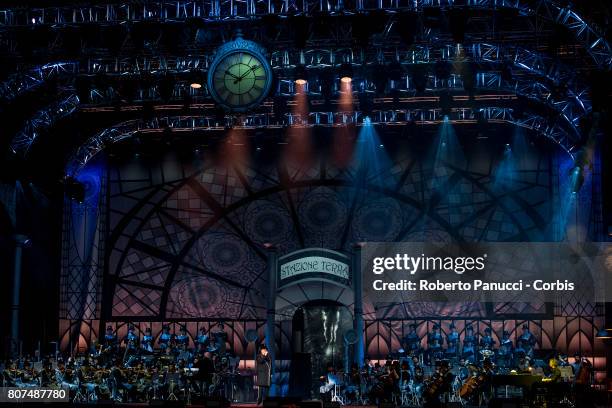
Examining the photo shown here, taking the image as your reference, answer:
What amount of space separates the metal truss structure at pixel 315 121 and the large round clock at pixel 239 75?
6614 mm

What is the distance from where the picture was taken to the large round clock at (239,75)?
19.0m

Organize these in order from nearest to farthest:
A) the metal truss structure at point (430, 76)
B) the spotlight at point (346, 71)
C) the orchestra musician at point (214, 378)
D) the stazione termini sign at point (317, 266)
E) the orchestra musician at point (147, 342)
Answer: the orchestra musician at point (214, 378)
the spotlight at point (346, 71)
the metal truss structure at point (430, 76)
the stazione termini sign at point (317, 266)
the orchestra musician at point (147, 342)

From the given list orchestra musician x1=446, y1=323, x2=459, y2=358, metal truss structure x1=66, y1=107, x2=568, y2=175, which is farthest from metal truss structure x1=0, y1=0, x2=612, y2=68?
orchestra musician x1=446, y1=323, x2=459, y2=358

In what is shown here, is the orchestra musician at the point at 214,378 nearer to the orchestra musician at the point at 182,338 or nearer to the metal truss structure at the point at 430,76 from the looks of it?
the orchestra musician at the point at 182,338

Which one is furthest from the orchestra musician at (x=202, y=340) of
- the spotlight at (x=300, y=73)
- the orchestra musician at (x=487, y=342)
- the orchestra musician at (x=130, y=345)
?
the spotlight at (x=300, y=73)

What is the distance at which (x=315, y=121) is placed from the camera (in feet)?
90.3

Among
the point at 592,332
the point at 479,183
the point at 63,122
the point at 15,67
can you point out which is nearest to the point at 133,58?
the point at 15,67

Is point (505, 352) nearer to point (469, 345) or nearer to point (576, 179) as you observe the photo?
point (469, 345)

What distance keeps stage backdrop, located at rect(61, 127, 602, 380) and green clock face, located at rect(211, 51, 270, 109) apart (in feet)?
32.4

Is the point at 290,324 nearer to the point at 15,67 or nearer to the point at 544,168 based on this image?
the point at 544,168

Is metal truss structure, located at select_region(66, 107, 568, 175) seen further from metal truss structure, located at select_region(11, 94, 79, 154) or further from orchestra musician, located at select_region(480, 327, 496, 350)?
orchestra musician, located at select_region(480, 327, 496, 350)

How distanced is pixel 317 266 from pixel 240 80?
6.24m

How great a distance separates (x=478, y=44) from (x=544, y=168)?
7995 millimetres

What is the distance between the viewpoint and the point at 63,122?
26.6 meters
